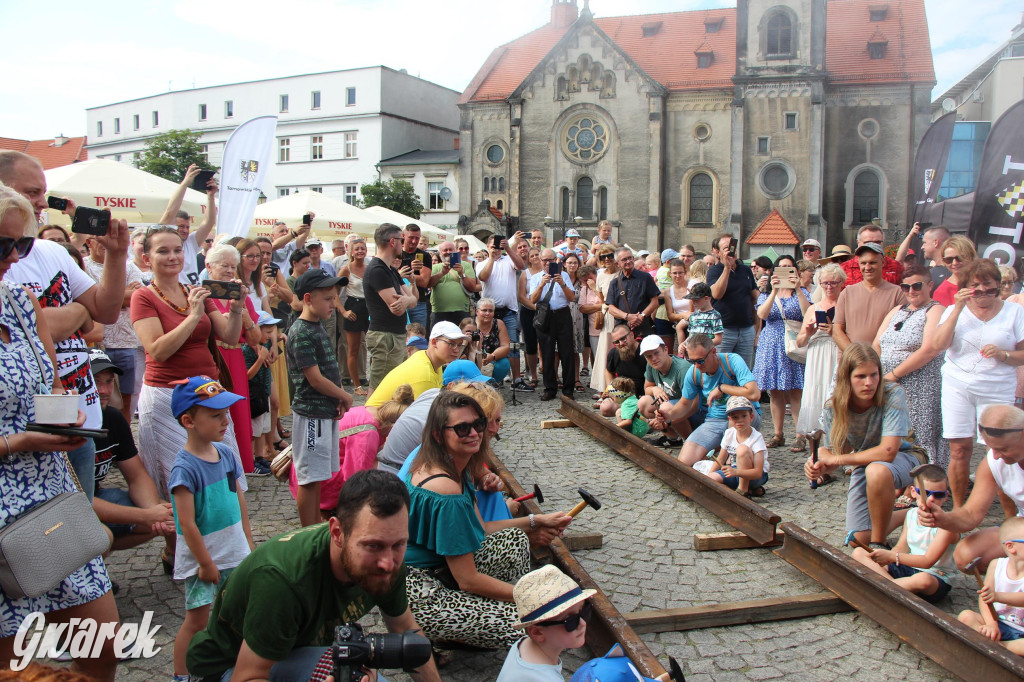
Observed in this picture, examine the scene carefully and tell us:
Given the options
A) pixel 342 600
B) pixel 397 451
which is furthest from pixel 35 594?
pixel 397 451

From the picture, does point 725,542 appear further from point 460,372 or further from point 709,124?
point 709,124

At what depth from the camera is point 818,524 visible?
587cm

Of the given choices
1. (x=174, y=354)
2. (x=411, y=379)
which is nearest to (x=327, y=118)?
(x=411, y=379)

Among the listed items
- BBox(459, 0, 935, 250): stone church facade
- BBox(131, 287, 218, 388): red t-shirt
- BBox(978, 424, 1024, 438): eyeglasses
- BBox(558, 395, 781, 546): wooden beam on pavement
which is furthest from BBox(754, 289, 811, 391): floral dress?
BBox(459, 0, 935, 250): stone church facade

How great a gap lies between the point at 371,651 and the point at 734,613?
2539mm

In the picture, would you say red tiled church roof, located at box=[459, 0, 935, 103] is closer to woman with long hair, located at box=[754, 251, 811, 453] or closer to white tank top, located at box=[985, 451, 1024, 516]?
woman with long hair, located at box=[754, 251, 811, 453]

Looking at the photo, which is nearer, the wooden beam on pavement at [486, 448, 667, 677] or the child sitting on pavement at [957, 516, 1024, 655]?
the wooden beam on pavement at [486, 448, 667, 677]

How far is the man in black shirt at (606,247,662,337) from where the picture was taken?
10227 mm

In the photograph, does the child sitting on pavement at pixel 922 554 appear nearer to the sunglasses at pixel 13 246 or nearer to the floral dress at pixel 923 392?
the floral dress at pixel 923 392

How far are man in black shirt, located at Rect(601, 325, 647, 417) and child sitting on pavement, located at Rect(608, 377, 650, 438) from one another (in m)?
0.13

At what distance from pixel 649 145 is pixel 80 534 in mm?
41707

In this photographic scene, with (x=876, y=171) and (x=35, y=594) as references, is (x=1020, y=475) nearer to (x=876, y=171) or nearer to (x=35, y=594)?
(x=35, y=594)

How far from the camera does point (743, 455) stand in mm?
6508

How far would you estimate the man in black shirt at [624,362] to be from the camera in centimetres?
930
